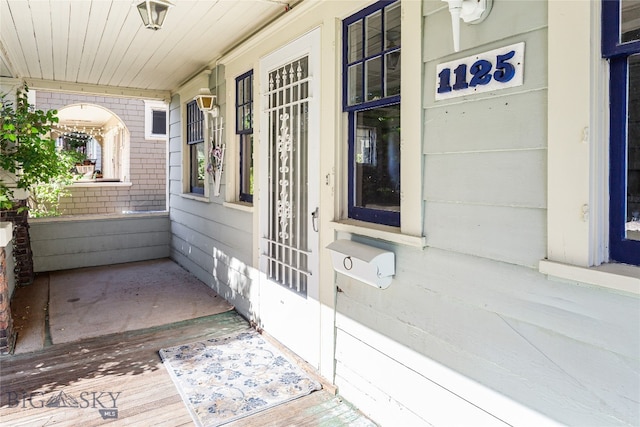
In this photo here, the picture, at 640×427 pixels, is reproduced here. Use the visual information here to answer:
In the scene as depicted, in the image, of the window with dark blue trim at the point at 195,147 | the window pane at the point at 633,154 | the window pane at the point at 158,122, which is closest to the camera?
the window pane at the point at 633,154

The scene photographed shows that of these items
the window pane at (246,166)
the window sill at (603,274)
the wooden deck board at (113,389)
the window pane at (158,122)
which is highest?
the window pane at (158,122)

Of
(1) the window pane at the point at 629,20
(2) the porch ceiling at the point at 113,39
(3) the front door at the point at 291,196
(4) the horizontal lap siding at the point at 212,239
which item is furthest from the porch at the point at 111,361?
(2) the porch ceiling at the point at 113,39

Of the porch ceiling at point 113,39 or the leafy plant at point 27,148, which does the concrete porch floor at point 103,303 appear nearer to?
the leafy plant at point 27,148

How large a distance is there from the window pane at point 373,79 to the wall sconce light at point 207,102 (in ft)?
8.68

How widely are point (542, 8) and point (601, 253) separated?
906 millimetres

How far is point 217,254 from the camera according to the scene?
4.94 metres

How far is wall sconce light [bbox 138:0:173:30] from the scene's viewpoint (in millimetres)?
2729

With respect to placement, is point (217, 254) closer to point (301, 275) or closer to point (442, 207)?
point (301, 275)

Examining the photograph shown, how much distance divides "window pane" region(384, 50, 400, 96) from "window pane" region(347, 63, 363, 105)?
0.25m

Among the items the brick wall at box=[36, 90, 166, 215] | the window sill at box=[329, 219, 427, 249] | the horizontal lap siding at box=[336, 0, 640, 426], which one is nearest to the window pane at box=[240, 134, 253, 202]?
the window sill at box=[329, 219, 427, 249]

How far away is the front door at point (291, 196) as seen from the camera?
298 cm

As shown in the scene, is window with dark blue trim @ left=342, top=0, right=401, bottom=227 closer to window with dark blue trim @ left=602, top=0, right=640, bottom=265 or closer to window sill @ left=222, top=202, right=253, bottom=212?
window with dark blue trim @ left=602, top=0, right=640, bottom=265

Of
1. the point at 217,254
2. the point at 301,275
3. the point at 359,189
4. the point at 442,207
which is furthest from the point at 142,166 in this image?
the point at 442,207

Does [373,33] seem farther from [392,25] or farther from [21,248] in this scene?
[21,248]
